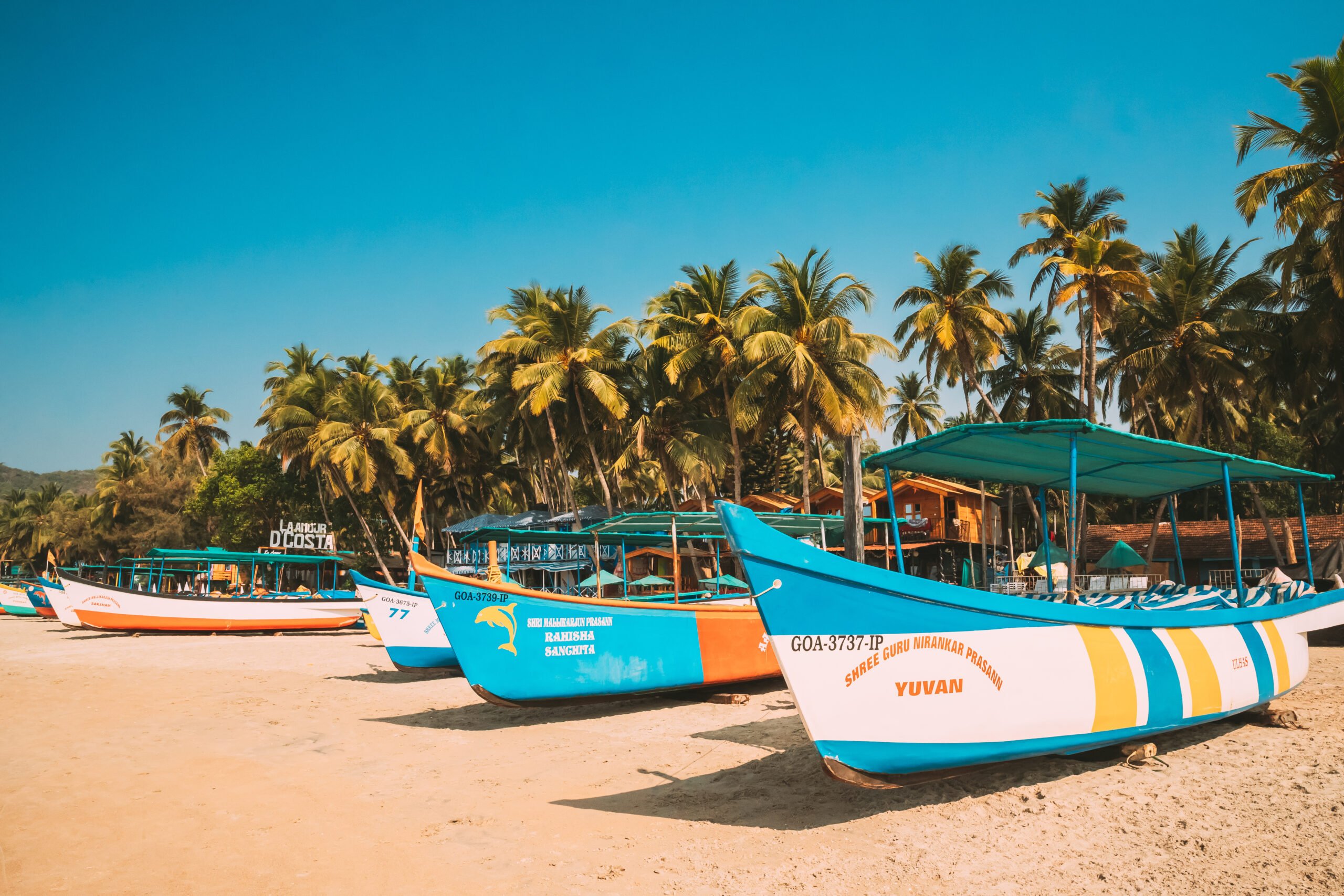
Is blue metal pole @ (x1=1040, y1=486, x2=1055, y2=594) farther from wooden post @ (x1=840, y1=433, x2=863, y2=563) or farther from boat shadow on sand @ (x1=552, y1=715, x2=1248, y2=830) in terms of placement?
wooden post @ (x1=840, y1=433, x2=863, y2=563)

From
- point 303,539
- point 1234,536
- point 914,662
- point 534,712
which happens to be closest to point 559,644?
point 534,712

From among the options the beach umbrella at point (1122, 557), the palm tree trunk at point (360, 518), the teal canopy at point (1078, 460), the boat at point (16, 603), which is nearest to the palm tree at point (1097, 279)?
the beach umbrella at point (1122, 557)

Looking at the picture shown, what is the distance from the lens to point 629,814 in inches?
218

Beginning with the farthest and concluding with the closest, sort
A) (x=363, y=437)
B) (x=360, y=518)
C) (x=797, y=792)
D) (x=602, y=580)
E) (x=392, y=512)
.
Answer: (x=360, y=518) < (x=392, y=512) < (x=363, y=437) < (x=602, y=580) < (x=797, y=792)

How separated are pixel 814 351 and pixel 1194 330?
33.1 ft

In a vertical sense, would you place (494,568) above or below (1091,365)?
below

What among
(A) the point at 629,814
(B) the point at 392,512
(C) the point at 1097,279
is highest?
(C) the point at 1097,279

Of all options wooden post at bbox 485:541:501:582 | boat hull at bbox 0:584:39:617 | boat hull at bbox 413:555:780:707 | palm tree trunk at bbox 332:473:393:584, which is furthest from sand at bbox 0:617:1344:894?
boat hull at bbox 0:584:39:617

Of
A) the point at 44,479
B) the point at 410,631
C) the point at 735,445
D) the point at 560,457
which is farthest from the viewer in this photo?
the point at 44,479

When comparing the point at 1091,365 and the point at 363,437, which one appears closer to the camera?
the point at 1091,365

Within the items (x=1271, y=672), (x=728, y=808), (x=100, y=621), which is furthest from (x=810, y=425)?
(x=100, y=621)

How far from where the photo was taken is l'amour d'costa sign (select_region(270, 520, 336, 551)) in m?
31.9

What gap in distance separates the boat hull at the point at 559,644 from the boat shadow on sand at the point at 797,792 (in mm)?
2604

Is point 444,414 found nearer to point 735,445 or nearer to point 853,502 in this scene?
point 735,445
